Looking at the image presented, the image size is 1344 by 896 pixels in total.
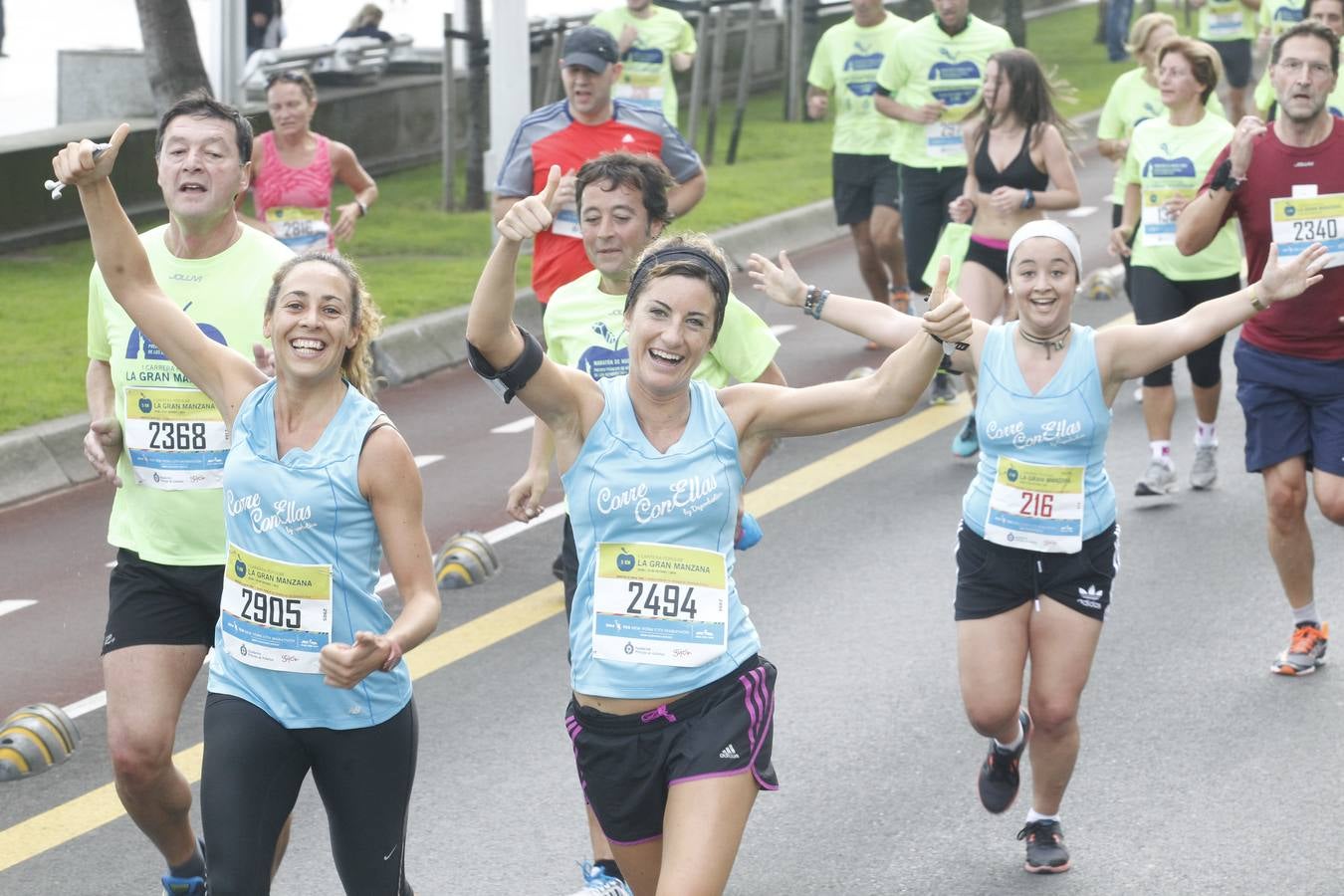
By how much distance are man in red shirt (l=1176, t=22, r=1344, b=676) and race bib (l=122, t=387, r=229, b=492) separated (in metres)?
3.71

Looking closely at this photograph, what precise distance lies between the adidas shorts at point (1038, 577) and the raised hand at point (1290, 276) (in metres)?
0.80

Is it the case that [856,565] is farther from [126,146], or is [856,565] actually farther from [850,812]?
[126,146]

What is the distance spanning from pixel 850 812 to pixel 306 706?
7.36 feet

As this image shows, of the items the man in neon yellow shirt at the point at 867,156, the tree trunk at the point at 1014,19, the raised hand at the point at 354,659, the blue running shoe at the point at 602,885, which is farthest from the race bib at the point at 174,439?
the tree trunk at the point at 1014,19

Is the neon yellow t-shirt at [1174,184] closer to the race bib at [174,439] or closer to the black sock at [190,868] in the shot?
the race bib at [174,439]

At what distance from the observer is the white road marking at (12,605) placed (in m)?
8.48

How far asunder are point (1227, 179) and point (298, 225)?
5.84 metres

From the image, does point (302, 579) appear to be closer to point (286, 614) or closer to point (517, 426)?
point (286, 614)

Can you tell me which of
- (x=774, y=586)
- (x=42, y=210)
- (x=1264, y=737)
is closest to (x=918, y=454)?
(x=774, y=586)

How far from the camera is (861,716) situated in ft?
23.7

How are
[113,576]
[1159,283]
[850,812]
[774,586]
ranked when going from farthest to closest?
[1159,283]
[774,586]
[850,812]
[113,576]

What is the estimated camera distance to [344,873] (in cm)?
480

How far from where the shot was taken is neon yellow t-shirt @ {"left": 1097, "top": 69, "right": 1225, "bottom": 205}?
1224cm

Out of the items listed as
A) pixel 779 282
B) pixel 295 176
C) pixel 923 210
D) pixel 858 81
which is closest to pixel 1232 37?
pixel 858 81
